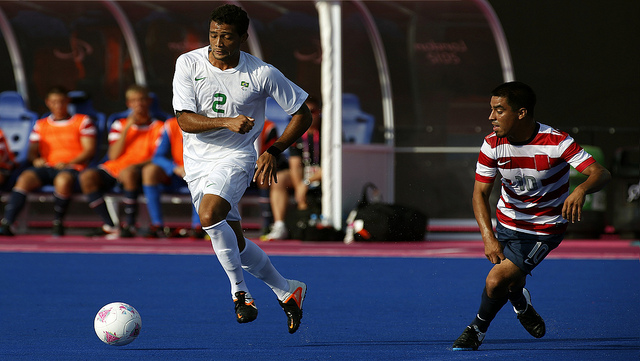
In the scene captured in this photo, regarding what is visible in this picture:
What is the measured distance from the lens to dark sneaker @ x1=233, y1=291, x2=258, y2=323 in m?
5.12

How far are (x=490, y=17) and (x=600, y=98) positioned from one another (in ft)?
15.1

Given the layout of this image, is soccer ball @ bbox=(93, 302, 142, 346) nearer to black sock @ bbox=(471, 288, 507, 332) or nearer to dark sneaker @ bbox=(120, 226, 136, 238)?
black sock @ bbox=(471, 288, 507, 332)

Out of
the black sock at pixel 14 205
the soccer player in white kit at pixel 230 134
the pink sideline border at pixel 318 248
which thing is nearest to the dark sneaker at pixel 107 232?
the pink sideline border at pixel 318 248

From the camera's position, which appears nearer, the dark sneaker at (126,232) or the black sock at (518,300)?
the black sock at (518,300)

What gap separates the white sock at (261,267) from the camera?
5.49m

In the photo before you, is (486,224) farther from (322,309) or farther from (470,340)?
(322,309)

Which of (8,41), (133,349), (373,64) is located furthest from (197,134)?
(8,41)

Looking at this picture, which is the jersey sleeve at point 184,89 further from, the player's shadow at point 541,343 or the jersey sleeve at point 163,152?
the jersey sleeve at point 163,152

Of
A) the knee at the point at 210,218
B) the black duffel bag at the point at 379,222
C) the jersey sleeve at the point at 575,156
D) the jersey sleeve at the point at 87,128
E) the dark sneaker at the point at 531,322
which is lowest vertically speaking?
the black duffel bag at the point at 379,222

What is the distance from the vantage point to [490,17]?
1271cm

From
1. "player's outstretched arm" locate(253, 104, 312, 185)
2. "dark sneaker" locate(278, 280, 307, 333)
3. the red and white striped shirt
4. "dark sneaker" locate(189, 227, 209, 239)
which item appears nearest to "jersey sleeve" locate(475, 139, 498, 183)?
the red and white striped shirt

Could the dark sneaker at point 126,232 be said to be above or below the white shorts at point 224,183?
below

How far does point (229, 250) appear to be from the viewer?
17.3 feet

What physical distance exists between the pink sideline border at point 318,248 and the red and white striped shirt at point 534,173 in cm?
534
